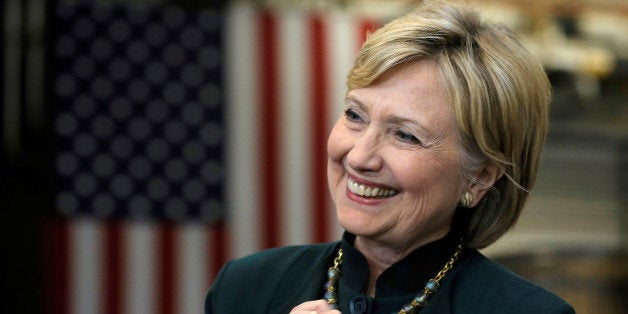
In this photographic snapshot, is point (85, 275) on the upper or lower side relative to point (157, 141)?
lower

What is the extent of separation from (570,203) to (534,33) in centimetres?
155

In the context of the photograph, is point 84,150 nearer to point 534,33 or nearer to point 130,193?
point 130,193

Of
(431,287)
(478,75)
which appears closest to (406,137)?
(478,75)

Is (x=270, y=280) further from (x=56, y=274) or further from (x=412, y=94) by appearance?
(x=56, y=274)

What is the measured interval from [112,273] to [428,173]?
144 inches

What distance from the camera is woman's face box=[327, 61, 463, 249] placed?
182cm

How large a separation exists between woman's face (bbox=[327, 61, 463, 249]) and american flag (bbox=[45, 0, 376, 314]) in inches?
141

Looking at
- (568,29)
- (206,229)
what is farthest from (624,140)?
(206,229)

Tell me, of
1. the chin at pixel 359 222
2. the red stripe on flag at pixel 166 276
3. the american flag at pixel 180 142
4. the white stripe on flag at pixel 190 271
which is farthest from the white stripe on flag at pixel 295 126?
the chin at pixel 359 222

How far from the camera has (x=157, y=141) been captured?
5.50 m

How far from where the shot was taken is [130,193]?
5.46 m

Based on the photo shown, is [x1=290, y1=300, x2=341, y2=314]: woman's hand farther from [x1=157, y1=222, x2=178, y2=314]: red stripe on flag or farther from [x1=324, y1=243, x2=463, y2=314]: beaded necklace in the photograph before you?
[x1=157, y1=222, x2=178, y2=314]: red stripe on flag

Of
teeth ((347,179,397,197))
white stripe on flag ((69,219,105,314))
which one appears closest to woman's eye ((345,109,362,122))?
teeth ((347,179,397,197))

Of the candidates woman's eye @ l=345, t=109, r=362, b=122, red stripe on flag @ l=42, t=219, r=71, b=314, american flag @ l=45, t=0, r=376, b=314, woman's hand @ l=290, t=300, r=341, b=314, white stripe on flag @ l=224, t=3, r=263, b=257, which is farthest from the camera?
white stripe on flag @ l=224, t=3, r=263, b=257
